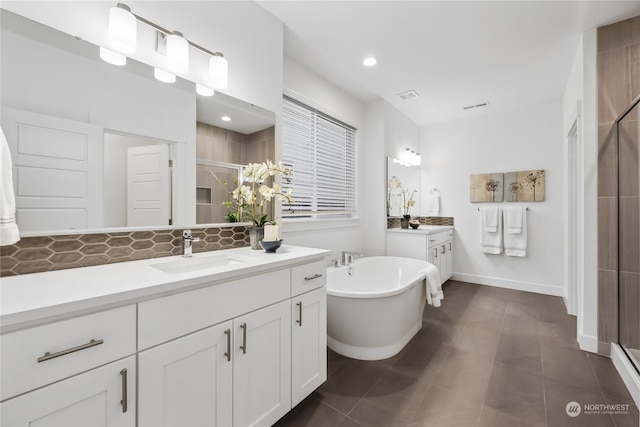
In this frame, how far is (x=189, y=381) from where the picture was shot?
1031 millimetres

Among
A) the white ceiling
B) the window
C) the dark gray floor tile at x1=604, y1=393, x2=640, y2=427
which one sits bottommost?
→ the dark gray floor tile at x1=604, y1=393, x2=640, y2=427

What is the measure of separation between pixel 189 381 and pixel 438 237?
11.4 ft

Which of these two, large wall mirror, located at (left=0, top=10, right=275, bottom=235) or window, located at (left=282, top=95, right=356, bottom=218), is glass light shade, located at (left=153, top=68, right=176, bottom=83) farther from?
window, located at (left=282, top=95, right=356, bottom=218)

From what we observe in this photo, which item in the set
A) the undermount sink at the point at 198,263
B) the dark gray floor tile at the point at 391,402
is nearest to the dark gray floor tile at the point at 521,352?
the dark gray floor tile at the point at 391,402

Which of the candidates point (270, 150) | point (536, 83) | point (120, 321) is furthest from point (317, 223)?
point (536, 83)

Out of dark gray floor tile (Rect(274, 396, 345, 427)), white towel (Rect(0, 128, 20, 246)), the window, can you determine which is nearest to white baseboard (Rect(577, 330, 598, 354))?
dark gray floor tile (Rect(274, 396, 345, 427))

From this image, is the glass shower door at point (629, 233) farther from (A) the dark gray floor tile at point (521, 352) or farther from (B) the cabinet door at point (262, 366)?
(B) the cabinet door at point (262, 366)

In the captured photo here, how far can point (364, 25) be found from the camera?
2.12m

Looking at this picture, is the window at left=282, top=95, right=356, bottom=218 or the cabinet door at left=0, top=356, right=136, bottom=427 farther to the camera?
the window at left=282, top=95, right=356, bottom=218

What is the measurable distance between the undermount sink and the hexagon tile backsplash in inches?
5.0

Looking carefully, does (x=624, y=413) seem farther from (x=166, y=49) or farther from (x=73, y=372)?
(x=166, y=49)

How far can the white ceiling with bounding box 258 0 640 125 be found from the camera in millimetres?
1942

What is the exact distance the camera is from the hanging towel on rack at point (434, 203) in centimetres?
450

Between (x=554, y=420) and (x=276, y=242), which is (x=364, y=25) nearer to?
(x=276, y=242)
